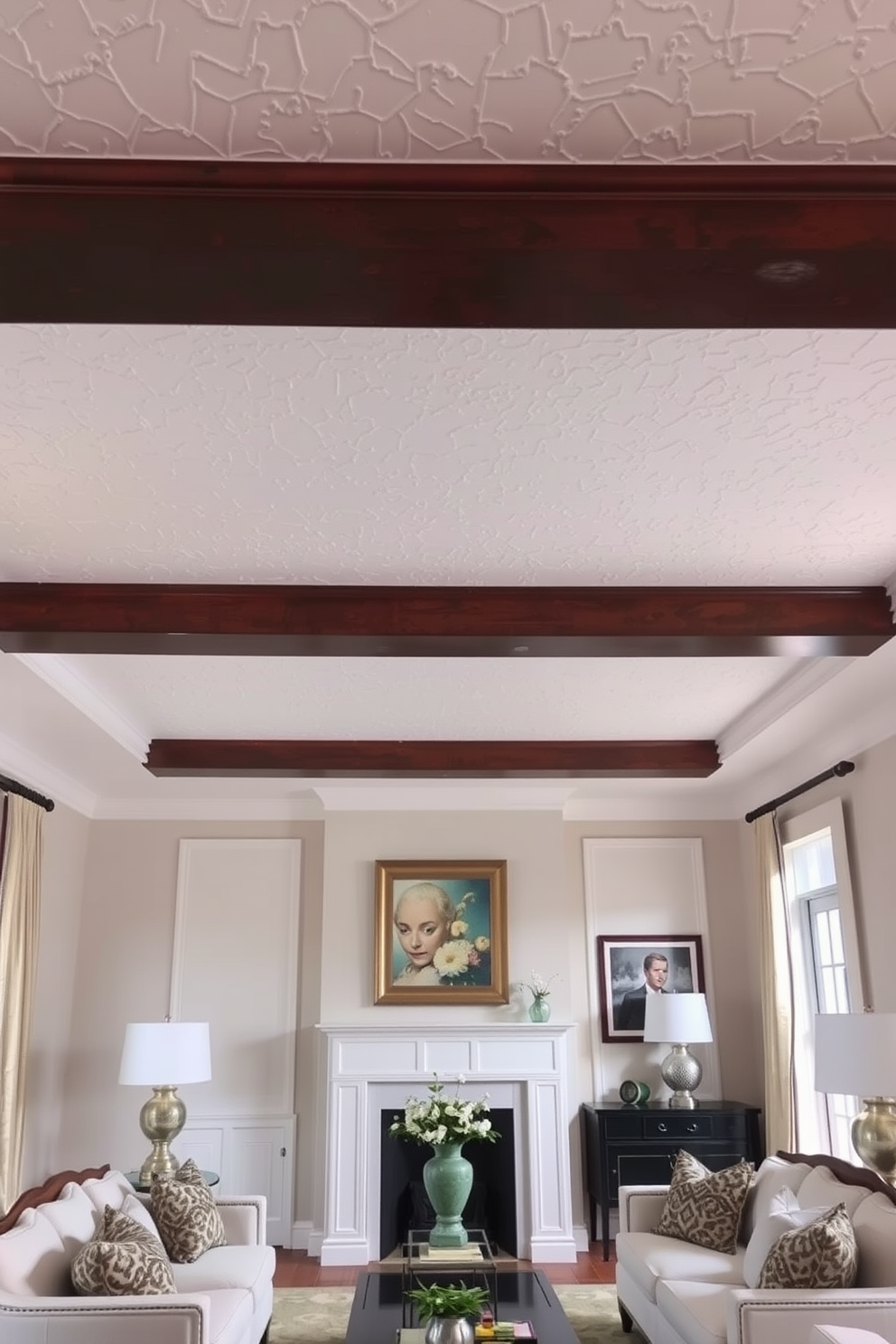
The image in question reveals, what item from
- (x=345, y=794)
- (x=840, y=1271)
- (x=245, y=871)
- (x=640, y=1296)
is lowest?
(x=640, y=1296)

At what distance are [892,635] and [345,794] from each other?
388cm

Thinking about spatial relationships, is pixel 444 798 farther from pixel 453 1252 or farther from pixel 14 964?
pixel 453 1252

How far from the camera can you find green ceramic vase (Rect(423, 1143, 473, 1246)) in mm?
4797

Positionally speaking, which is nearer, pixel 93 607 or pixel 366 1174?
pixel 93 607

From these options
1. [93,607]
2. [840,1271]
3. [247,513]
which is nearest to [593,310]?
[247,513]

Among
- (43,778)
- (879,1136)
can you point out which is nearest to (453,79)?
(879,1136)

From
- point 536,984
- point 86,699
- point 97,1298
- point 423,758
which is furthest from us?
point 536,984

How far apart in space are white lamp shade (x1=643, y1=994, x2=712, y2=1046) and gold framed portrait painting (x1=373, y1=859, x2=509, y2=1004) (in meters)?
0.91

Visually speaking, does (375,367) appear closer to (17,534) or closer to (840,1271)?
(17,534)

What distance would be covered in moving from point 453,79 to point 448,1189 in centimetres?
462

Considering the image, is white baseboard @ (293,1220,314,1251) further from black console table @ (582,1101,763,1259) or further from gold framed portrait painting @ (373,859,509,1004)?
black console table @ (582,1101,763,1259)

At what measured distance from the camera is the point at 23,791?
551 cm

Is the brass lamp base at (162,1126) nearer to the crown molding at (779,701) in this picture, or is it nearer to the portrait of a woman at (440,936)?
the portrait of a woman at (440,936)

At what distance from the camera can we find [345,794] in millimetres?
6863
